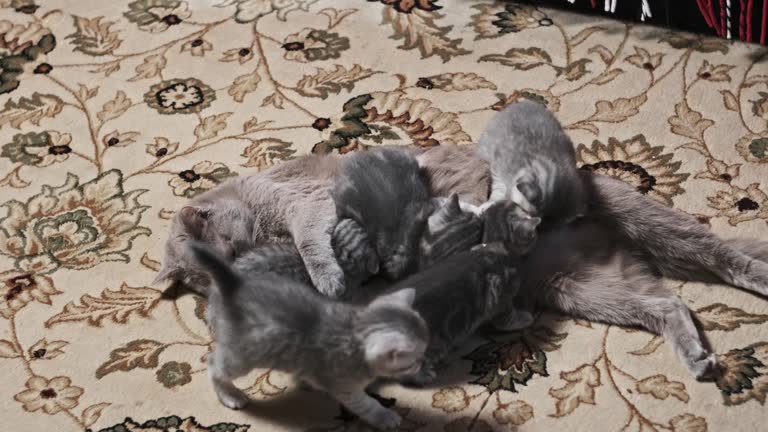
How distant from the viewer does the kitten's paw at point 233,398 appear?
204cm

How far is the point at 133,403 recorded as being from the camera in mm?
2100

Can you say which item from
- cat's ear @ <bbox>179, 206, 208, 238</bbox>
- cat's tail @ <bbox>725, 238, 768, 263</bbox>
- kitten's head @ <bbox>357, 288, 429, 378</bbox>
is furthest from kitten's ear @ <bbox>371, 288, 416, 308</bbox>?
cat's tail @ <bbox>725, 238, 768, 263</bbox>

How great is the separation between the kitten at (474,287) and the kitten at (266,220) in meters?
0.23

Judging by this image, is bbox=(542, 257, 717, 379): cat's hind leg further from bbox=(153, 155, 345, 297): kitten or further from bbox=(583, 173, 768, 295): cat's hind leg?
bbox=(153, 155, 345, 297): kitten

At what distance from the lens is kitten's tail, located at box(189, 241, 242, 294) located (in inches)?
69.7

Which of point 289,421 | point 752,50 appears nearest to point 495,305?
point 289,421

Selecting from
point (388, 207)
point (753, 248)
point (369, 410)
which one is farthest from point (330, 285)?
point (753, 248)

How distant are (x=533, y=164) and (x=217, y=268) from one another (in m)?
0.83

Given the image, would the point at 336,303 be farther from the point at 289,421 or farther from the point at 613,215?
the point at 613,215

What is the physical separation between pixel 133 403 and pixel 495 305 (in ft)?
2.75

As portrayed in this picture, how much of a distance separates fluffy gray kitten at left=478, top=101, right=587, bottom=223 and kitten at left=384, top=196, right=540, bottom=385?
2.9 inches

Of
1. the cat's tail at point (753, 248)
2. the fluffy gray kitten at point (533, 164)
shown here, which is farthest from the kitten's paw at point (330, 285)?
the cat's tail at point (753, 248)

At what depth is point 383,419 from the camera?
195 cm

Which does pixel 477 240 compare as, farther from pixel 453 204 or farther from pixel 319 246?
pixel 319 246
